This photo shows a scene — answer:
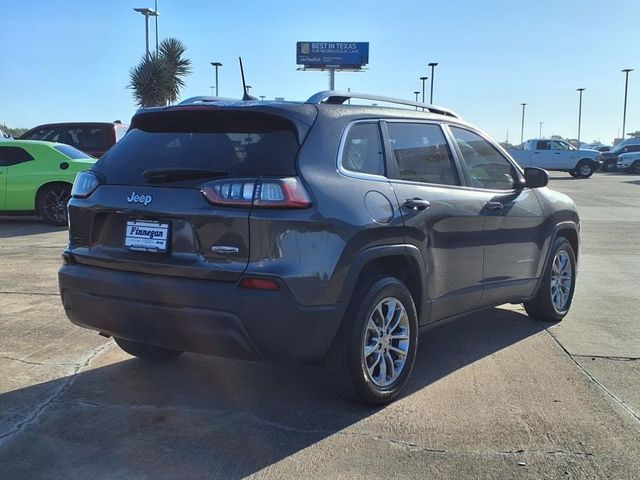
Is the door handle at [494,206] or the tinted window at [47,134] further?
the tinted window at [47,134]

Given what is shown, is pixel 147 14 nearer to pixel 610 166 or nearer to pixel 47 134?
pixel 47 134

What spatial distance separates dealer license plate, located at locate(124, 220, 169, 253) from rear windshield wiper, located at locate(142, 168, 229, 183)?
0.25 meters

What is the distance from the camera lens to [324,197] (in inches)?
134

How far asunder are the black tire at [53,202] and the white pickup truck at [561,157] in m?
27.2

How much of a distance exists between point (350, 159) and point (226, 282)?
1.06m

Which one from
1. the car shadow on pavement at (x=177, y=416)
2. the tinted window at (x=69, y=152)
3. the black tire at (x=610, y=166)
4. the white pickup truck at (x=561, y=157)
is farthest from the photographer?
the black tire at (x=610, y=166)

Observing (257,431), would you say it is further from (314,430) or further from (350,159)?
(350,159)

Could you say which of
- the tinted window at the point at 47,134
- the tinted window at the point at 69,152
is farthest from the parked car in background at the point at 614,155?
the tinted window at the point at 69,152

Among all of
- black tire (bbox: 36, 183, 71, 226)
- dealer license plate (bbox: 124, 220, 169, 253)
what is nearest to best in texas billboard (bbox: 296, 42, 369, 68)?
black tire (bbox: 36, 183, 71, 226)

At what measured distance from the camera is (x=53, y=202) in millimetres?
11602

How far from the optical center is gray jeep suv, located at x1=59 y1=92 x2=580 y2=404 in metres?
3.29

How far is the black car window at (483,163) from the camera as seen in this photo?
4762mm

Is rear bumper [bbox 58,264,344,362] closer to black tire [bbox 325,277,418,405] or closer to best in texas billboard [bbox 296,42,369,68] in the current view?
black tire [bbox 325,277,418,405]

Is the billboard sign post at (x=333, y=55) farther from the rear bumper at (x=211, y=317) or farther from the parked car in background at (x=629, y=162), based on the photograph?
the rear bumper at (x=211, y=317)
